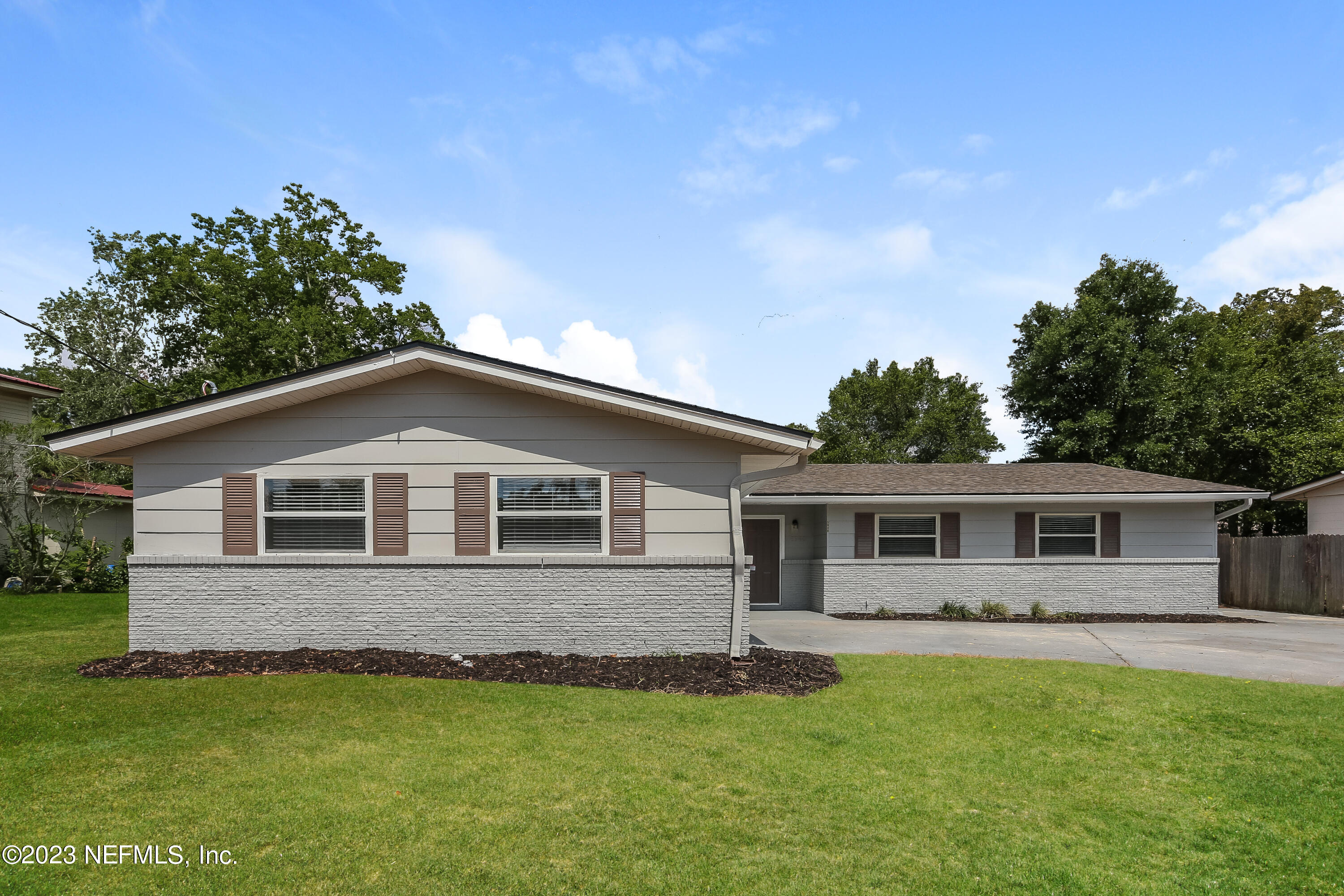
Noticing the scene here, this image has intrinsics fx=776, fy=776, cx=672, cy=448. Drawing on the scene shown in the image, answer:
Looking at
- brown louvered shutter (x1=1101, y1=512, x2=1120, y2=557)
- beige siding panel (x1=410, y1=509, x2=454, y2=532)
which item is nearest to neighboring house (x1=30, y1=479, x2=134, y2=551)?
beige siding panel (x1=410, y1=509, x2=454, y2=532)

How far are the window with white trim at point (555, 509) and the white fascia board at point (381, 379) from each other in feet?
3.61

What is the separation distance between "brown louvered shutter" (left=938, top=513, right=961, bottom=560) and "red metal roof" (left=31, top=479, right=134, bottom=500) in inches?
812

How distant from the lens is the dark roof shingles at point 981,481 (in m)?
16.8

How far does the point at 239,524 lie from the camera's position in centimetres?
984

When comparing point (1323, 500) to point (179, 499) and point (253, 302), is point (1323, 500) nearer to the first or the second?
point (179, 499)

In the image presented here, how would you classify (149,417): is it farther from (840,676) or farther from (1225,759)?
(1225,759)

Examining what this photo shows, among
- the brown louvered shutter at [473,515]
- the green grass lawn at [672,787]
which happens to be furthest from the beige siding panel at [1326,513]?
the brown louvered shutter at [473,515]

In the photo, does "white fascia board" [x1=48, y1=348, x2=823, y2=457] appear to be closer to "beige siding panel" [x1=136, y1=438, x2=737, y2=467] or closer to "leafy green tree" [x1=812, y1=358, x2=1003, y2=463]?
"beige siding panel" [x1=136, y1=438, x2=737, y2=467]

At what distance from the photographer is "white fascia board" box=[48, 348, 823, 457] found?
9406 millimetres

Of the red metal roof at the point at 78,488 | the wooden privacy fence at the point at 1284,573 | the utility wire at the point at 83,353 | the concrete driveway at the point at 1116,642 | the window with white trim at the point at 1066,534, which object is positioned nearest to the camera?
the concrete driveway at the point at 1116,642

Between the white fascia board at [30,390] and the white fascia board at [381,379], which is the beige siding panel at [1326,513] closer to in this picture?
the white fascia board at [381,379]

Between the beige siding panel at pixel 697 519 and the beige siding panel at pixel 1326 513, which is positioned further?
the beige siding panel at pixel 1326 513

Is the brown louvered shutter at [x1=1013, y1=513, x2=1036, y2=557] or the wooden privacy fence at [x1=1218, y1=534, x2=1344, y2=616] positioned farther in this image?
the wooden privacy fence at [x1=1218, y1=534, x2=1344, y2=616]

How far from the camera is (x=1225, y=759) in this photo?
6.09 metres
